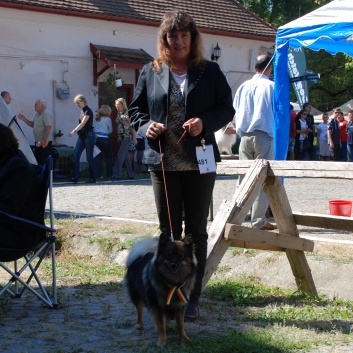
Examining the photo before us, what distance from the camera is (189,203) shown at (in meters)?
5.11

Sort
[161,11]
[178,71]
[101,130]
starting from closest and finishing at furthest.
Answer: [178,71], [101,130], [161,11]

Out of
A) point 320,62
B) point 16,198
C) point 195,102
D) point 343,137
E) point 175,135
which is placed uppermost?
point 320,62

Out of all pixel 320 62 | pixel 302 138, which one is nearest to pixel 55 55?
pixel 302 138

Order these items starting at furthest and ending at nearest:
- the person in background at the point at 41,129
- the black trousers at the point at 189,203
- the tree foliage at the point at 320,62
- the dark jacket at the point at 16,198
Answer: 1. the tree foliage at the point at 320,62
2. the person in background at the point at 41,129
3. the dark jacket at the point at 16,198
4. the black trousers at the point at 189,203

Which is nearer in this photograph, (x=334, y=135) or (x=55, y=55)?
(x=55, y=55)

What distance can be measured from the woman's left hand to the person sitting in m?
1.32

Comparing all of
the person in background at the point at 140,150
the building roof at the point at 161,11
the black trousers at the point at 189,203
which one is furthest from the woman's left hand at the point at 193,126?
the building roof at the point at 161,11

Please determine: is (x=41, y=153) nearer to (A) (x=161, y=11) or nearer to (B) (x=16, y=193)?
(B) (x=16, y=193)

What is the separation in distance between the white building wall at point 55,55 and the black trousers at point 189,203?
51.9ft

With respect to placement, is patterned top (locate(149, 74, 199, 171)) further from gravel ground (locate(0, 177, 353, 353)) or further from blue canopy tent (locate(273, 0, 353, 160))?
blue canopy tent (locate(273, 0, 353, 160))

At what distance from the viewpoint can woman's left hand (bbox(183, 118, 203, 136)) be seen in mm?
4809

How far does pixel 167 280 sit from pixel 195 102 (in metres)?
1.22

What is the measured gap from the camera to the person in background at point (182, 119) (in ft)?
16.2

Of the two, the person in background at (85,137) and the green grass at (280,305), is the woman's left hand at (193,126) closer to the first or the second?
the green grass at (280,305)
